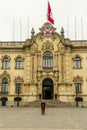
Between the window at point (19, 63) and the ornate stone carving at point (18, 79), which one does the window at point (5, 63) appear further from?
the ornate stone carving at point (18, 79)

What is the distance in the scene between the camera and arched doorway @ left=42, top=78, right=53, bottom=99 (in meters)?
57.0

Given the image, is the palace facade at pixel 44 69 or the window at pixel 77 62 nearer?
the palace facade at pixel 44 69

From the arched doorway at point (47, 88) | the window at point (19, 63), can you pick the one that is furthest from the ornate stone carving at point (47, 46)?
the arched doorway at point (47, 88)

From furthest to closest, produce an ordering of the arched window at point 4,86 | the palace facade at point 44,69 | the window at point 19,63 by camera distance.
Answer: the window at point 19,63, the arched window at point 4,86, the palace facade at point 44,69

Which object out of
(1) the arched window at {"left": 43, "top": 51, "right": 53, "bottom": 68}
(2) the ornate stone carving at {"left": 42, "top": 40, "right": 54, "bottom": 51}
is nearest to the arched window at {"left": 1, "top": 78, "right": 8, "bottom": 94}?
(1) the arched window at {"left": 43, "top": 51, "right": 53, "bottom": 68}

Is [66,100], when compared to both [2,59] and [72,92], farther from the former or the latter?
[2,59]

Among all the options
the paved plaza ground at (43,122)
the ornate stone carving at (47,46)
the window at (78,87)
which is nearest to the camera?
the paved plaza ground at (43,122)

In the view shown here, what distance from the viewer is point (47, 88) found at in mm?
57406

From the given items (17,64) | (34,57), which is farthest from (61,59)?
(17,64)

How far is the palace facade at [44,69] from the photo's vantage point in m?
56.0

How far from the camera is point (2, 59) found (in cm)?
5850

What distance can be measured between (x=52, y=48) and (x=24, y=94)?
10953mm

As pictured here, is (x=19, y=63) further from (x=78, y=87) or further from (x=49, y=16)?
(x=78, y=87)

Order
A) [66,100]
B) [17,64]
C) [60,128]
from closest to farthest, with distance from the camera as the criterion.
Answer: [60,128] → [66,100] → [17,64]
